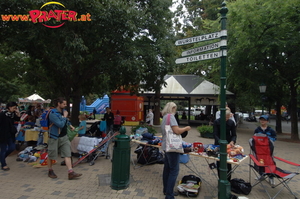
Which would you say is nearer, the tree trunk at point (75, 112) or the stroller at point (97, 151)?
the stroller at point (97, 151)

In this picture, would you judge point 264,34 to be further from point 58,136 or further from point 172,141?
point 58,136

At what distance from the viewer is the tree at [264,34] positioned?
912cm

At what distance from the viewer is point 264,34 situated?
9609 millimetres

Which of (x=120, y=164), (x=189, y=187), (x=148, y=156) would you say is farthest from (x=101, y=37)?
(x=189, y=187)

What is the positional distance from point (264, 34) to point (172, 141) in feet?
27.5

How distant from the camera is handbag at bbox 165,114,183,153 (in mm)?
3637

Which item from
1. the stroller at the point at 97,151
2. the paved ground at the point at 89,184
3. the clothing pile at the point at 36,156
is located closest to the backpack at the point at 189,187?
the paved ground at the point at 89,184

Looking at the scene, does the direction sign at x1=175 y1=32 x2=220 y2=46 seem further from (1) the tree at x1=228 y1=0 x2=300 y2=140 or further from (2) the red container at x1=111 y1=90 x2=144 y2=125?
(2) the red container at x1=111 y1=90 x2=144 y2=125

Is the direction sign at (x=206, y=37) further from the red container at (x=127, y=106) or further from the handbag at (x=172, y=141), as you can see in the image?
the red container at (x=127, y=106)

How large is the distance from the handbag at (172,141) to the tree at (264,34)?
749 centimetres

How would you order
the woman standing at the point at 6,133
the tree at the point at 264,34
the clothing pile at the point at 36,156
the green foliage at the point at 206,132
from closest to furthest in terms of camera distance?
the woman standing at the point at 6,133, the clothing pile at the point at 36,156, the tree at the point at 264,34, the green foliage at the point at 206,132

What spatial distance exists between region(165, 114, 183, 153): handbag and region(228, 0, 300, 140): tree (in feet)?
24.6

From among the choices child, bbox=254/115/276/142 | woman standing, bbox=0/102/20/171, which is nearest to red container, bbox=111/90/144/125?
woman standing, bbox=0/102/20/171

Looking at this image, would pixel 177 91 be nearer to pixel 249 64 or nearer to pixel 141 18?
pixel 249 64
